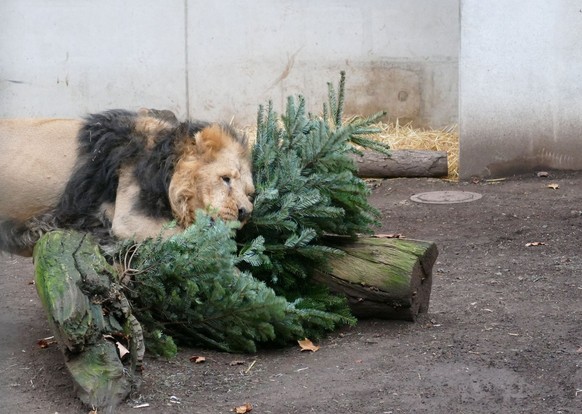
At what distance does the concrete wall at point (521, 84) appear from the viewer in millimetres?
10117

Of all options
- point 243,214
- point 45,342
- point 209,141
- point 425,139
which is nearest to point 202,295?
point 243,214

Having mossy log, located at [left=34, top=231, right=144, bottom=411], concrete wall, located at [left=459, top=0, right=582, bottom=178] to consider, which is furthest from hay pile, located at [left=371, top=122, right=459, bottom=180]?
mossy log, located at [left=34, top=231, right=144, bottom=411]

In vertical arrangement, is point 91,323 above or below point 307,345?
above

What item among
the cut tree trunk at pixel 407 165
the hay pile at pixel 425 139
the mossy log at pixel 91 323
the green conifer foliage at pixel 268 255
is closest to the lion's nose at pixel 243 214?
the green conifer foliage at pixel 268 255

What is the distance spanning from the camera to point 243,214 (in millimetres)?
5465

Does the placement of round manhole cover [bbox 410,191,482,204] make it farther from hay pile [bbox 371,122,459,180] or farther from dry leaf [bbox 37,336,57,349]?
dry leaf [bbox 37,336,57,349]

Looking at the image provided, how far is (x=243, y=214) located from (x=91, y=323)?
140 cm

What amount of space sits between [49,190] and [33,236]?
30 cm

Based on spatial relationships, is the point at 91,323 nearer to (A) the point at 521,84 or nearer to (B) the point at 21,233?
(B) the point at 21,233

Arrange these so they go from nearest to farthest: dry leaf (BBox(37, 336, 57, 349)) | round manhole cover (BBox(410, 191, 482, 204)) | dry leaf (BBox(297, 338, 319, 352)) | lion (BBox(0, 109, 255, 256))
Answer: dry leaf (BBox(37, 336, 57, 349)) < dry leaf (BBox(297, 338, 319, 352)) < lion (BBox(0, 109, 255, 256)) < round manhole cover (BBox(410, 191, 482, 204))

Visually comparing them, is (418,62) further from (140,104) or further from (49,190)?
(49,190)

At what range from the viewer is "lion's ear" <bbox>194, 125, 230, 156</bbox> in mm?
5641

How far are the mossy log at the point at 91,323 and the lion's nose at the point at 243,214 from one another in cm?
93

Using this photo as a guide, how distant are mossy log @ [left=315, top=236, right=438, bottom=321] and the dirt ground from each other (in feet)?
0.38
